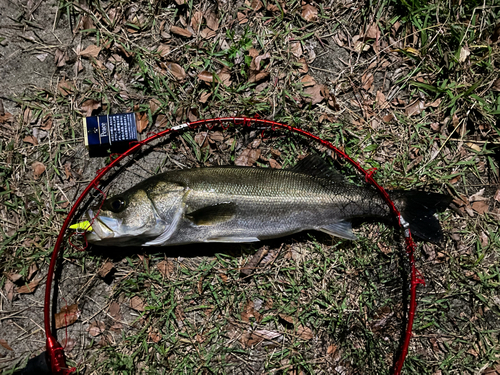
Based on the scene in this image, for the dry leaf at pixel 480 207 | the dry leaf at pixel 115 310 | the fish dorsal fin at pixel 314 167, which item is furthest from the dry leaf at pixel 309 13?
the dry leaf at pixel 115 310

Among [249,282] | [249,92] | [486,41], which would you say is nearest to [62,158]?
[249,92]

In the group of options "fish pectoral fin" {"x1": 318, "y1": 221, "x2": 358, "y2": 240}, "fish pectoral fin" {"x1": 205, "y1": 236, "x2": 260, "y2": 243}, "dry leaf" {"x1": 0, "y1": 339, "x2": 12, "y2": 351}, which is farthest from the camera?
"dry leaf" {"x1": 0, "y1": 339, "x2": 12, "y2": 351}

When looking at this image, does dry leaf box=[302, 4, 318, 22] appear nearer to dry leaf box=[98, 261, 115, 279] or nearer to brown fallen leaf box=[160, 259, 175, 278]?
brown fallen leaf box=[160, 259, 175, 278]

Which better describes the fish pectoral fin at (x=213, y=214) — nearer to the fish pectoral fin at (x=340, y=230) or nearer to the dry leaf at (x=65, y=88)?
the fish pectoral fin at (x=340, y=230)

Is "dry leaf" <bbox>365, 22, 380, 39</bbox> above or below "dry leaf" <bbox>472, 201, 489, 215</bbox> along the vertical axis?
above

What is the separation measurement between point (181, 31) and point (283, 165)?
80.0 inches

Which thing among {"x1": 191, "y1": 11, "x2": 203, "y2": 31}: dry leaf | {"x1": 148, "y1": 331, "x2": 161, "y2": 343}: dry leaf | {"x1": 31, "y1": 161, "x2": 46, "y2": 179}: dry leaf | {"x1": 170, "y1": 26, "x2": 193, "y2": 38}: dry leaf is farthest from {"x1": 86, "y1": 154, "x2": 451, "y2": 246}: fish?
{"x1": 191, "y1": 11, "x2": 203, "y2": 31}: dry leaf

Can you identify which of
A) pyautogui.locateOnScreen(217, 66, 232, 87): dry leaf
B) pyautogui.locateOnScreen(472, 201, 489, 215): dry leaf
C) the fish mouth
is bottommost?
pyautogui.locateOnScreen(472, 201, 489, 215): dry leaf

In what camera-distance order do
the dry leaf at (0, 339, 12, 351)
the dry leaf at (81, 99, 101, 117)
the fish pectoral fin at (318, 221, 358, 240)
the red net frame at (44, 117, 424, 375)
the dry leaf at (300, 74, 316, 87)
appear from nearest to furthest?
the red net frame at (44, 117, 424, 375) < the fish pectoral fin at (318, 221, 358, 240) < the dry leaf at (0, 339, 12, 351) < the dry leaf at (81, 99, 101, 117) < the dry leaf at (300, 74, 316, 87)

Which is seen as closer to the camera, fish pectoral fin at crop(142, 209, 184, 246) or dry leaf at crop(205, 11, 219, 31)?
fish pectoral fin at crop(142, 209, 184, 246)

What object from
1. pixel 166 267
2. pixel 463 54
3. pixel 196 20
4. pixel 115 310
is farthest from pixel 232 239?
pixel 463 54

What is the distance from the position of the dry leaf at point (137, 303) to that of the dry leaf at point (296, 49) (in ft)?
11.5

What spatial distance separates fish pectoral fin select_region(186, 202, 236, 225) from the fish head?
33cm

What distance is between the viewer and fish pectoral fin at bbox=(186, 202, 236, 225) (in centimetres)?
368
